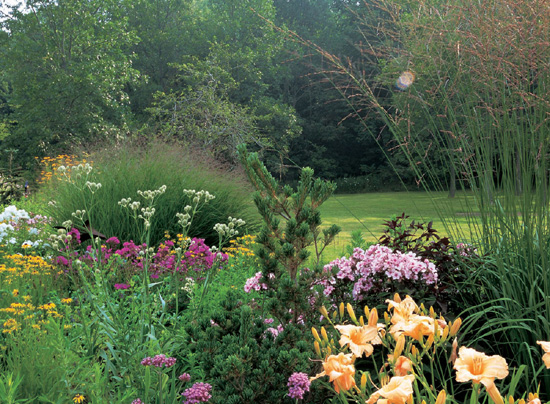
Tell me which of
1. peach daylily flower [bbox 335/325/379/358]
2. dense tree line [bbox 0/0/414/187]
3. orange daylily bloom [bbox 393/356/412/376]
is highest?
dense tree line [bbox 0/0/414/187]

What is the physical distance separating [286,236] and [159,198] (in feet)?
11.3

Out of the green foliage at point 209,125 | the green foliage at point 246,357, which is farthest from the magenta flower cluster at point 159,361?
the green foliage at point 209,125

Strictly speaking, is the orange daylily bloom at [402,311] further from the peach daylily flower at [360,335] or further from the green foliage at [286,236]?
the green foliage at [286,236]

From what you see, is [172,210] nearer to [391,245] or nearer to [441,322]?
[391,245]

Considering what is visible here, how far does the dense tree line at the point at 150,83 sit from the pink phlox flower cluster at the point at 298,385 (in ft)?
20.5

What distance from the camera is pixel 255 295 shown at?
3.32 meters

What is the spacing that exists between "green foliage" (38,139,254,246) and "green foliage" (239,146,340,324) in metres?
2.94

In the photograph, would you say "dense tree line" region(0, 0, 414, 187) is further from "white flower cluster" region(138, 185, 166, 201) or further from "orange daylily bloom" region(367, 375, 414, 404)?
"orange daylily bloom" region(367, 375, 414, 404)

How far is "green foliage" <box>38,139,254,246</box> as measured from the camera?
535 centimetres

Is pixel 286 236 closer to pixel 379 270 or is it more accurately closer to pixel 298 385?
pixel 379 270

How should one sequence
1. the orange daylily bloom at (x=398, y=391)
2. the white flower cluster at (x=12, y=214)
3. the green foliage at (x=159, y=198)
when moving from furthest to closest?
1. the green foliage at (x=159, y=198)
2. the white flower cluster at (x=12, y=214)
3. the orange daylily bloom at (x=398, y=391)

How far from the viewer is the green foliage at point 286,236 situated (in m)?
2.22

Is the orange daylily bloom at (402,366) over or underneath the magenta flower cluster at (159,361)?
over

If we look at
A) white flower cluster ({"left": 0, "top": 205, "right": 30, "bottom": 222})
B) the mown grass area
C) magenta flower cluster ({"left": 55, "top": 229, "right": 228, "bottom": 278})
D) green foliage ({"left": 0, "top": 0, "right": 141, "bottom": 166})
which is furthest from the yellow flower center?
green foliage ({"left": 0, "top": 0, "right": 141, "bottom": 166})
